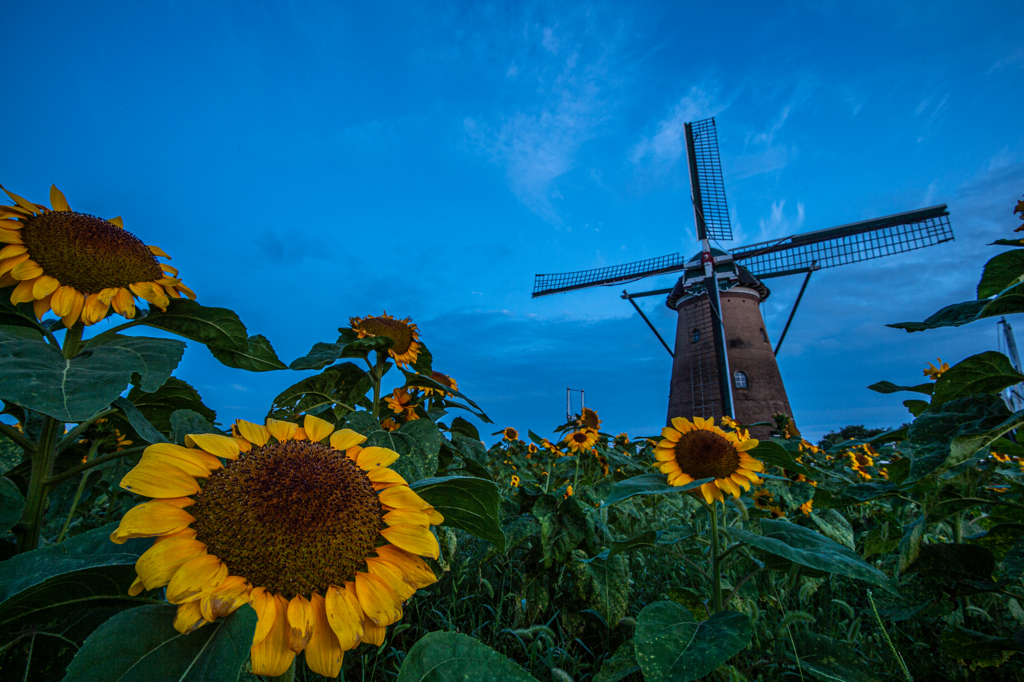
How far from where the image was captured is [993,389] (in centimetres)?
173

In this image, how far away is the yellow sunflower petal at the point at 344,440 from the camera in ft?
3.44

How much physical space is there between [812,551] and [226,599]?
1637 mm

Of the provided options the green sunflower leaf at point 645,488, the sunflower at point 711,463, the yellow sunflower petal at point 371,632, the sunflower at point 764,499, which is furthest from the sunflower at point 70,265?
the sunflower at point 764,499

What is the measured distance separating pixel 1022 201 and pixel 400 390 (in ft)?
11.1

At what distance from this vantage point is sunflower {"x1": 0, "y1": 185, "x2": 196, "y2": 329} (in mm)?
1380

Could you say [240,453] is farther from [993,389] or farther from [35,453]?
[993,389]

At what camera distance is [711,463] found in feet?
7.89

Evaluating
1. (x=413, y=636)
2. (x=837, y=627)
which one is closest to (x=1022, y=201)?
(x=837, y=627)

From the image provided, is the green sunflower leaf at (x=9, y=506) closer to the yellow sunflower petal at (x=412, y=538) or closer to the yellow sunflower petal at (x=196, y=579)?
the yellow sunflower petal at (x=196, y=579)

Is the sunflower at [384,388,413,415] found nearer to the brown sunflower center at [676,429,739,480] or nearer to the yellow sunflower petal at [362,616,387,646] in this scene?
the brown sunflower center at [676,429,739,480]

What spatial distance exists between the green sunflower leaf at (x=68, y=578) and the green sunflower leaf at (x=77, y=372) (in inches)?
9.5

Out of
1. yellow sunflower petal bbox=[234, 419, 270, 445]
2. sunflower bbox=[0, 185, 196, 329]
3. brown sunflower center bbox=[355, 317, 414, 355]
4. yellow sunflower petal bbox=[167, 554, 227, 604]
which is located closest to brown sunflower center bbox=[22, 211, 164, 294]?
sunflower bbox=[0, 185, 196, 329]

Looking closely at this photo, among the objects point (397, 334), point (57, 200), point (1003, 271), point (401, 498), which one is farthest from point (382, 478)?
point (1003, 271)

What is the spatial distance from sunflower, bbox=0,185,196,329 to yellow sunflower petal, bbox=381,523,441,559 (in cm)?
114
